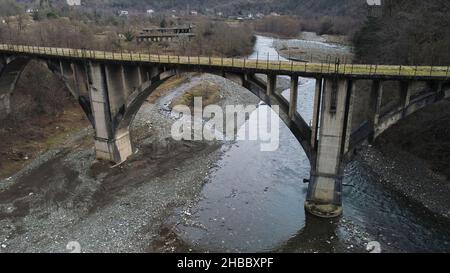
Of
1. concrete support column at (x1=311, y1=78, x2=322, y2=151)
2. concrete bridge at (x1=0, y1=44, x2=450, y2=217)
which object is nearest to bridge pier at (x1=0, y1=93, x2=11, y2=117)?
concrete bridge at (x1=0, y1=44, x2=450, y2=217)

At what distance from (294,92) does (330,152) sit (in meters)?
4.92

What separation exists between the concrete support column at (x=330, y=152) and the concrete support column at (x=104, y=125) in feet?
61.2

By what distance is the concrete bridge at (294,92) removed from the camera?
2388 cm

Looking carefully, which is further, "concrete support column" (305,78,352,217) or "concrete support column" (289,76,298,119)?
"concrete support column" (289,76,298,119)

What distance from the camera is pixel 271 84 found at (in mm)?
26531

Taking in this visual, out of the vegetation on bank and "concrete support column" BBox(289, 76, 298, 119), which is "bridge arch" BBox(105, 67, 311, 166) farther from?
the vegetation on bank

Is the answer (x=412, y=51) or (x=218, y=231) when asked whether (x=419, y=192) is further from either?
(x=412, y=51)

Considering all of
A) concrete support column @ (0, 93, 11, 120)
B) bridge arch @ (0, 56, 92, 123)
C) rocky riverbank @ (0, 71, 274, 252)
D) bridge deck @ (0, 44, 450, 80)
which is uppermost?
bridge deck @ (0, 44, 450, 80)

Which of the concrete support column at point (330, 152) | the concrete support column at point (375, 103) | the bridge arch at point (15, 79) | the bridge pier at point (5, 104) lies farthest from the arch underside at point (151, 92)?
the concrete support column at point (330, 152)

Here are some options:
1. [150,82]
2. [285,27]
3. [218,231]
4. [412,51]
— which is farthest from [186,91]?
[285,27]

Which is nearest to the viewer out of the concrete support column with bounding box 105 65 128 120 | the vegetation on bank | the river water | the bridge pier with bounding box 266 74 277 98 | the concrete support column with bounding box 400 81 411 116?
the river water

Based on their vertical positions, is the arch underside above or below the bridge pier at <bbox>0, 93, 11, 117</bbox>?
above

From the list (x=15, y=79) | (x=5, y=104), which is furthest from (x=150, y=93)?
(x=5, y=104)

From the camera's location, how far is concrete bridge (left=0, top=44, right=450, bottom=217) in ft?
78.3
